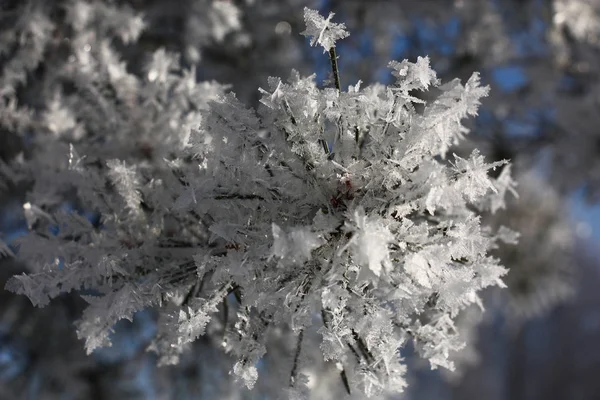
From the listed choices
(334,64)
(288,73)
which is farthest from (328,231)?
(288,73)

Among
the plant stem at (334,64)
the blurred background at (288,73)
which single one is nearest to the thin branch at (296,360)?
the plant stem at (334,64)

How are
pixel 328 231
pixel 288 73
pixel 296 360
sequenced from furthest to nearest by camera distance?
pixel 288 73
pixel 296 360
pixel 328 231

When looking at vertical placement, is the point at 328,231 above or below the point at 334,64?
below

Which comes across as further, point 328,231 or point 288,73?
point 288,73

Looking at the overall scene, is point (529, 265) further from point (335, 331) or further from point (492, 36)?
point (335, 331)

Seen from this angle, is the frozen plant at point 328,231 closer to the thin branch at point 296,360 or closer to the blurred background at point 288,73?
the thin branch at point 296,360

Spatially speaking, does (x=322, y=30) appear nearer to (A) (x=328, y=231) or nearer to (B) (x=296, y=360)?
(A) (x=328, y=231)

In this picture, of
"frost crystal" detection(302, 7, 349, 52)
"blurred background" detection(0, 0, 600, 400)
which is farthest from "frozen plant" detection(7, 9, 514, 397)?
"blurred background" detection(0, 0, 600, 400)

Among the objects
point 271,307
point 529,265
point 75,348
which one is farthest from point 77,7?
point 529,265
